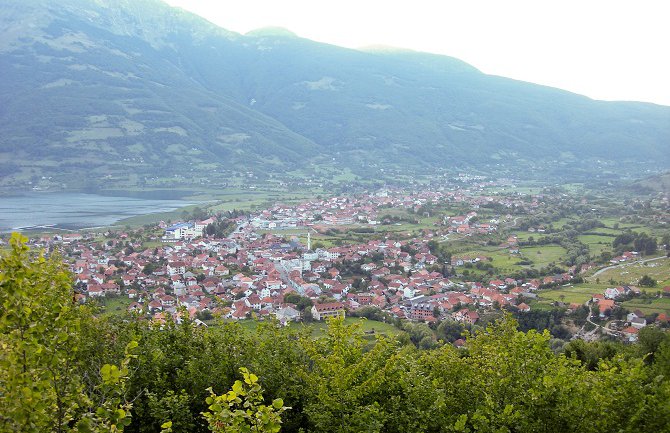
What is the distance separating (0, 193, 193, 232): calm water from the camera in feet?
255

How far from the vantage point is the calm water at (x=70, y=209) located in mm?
77625

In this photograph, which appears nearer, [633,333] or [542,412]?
[542,412]

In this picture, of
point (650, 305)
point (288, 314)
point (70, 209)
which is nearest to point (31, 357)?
point (288, 314)

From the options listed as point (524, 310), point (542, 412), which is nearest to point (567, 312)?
point (524, 310)

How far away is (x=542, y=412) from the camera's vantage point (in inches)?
385

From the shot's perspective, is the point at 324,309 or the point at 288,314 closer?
the point at 288,314

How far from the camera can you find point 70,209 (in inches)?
3748

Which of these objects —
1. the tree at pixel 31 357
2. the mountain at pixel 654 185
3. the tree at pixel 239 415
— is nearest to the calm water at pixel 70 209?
the tree at pixel 31 357

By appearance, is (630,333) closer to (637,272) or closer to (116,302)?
(637,272)

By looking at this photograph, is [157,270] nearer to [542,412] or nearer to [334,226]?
[334,226]

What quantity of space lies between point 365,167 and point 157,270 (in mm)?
133051

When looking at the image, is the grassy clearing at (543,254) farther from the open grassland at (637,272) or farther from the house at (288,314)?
the house at (288,314)

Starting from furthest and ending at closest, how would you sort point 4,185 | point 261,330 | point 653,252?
1. point 4,185
2. point 653,252
3. point 261,330

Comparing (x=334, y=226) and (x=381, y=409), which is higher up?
(x=381, y=409)
